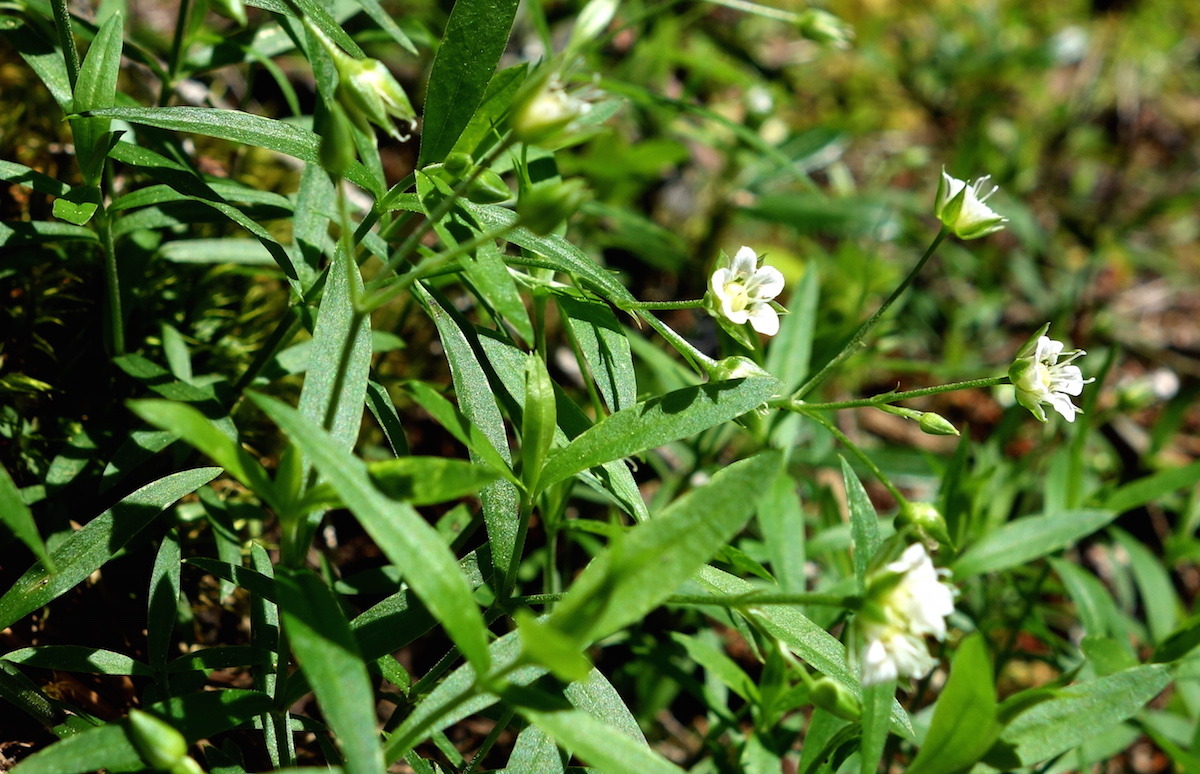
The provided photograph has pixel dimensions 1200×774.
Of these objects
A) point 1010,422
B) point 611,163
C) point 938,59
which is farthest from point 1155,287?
point 611,163

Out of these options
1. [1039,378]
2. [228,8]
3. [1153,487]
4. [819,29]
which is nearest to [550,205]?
[1039,378]

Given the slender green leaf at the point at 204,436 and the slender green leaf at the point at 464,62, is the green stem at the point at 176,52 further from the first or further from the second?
the slender green leaf at the point at 204,436

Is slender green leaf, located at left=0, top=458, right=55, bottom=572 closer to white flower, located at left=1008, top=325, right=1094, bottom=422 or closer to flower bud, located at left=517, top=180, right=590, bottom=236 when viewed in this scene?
flower bud, located at left=517, top=180, right=590, bottom=236

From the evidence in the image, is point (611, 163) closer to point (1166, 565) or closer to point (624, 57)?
point (624, 57)

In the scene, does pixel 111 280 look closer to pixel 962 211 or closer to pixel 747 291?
pixel 747 291

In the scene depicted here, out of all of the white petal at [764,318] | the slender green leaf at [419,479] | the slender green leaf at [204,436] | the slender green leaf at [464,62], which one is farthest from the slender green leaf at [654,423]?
the slender green leaf at [464,62]

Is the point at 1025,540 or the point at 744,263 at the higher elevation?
the point at 744,263
